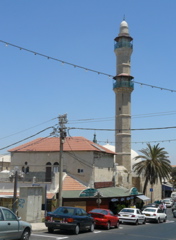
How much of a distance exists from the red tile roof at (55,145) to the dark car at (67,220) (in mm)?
18027

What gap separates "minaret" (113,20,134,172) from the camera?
2023 inches

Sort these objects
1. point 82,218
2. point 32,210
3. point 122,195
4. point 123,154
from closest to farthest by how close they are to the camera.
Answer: point 82,218, point 32,210, point 122,195, point 123,154

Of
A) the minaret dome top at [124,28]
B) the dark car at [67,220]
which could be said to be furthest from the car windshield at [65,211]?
the minaret dome top at [124,28]

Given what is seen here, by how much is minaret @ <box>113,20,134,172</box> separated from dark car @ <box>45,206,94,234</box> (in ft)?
110

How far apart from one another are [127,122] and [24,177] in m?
23.2

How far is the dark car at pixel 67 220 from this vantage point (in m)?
16.7

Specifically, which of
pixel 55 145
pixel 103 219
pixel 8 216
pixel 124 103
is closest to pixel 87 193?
pixel 103 219

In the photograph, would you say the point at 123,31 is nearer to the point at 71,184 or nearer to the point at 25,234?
the point at 71,184

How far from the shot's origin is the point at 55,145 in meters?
37.3

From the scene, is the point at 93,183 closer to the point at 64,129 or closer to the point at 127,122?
the point at 64,129

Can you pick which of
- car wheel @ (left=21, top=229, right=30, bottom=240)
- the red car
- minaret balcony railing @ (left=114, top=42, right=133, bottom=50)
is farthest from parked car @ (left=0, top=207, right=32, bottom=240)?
minaret balcony railing @ (left=114, top=42, right=133, bottom=50)

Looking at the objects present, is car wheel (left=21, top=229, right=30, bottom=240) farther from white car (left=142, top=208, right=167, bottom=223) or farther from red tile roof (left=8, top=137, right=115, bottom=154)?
red tile roof (left=8, top=137, right=115, bottom=154)

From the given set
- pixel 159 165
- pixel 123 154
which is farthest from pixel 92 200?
pixel 123 154

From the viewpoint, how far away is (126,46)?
5322cm
